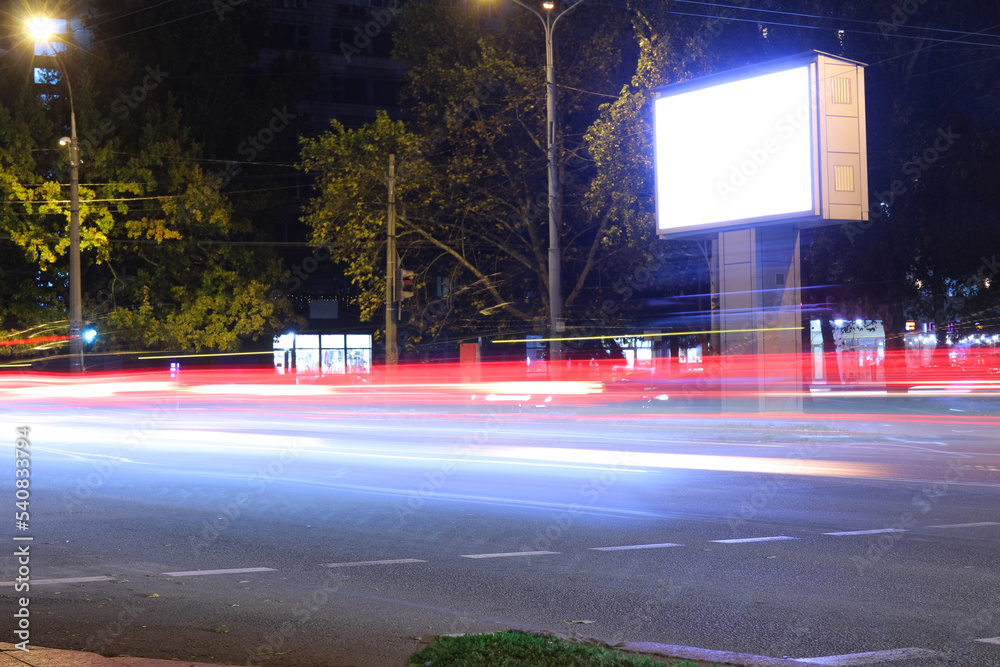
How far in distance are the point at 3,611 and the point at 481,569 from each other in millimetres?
3426

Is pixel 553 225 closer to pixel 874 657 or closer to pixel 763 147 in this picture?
pixel 763 147

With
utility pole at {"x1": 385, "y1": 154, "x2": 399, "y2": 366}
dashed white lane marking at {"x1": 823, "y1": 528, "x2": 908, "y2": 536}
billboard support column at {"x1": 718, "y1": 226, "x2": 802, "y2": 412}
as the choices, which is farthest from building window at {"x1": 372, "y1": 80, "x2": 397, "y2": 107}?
dashed white lane marking at {"x1": 823, "y1": 528, "x2": 908, "y2": 536}

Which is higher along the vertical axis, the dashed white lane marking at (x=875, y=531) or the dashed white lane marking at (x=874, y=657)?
the dashed white lane marking at (x=874, y=657)

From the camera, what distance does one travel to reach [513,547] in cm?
931

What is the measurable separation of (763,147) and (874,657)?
17.3 m

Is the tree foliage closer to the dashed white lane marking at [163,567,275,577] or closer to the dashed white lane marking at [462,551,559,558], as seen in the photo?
the dashed white lane marking at [163,567,275,577]

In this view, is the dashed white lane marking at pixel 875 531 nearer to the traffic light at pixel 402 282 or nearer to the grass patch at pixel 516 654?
the grass patch at pixel 516 654

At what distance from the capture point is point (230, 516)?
37.0 ft

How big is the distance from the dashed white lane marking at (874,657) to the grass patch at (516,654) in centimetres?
100

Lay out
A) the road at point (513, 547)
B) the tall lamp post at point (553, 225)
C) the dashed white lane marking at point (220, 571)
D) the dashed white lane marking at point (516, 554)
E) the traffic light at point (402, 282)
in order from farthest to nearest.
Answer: the traffic light at point (402, 282)
the tall lamp post at point (553, 225)
the dashed white lane marking at point (516, 554)
the dashed white lane marking at point (220, 571)
the road at point (513, 547)

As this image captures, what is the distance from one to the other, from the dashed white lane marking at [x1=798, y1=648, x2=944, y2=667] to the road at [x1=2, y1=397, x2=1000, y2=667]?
2 cm

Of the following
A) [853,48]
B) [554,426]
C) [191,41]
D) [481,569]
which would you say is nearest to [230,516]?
[481,569]

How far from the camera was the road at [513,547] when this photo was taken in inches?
255

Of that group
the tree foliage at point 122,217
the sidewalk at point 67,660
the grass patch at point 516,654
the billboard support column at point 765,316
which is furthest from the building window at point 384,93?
the grass patch at point 516,654
